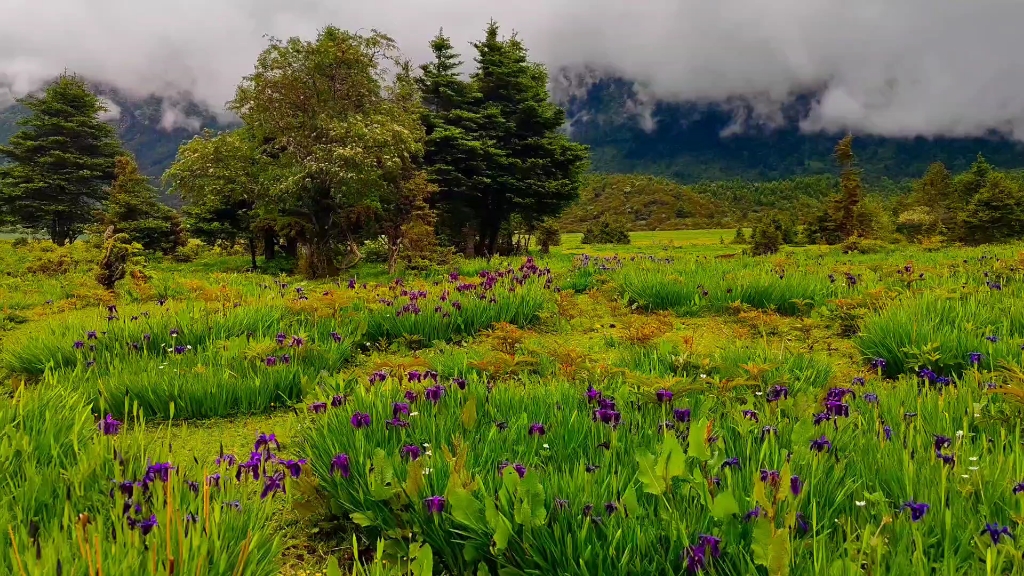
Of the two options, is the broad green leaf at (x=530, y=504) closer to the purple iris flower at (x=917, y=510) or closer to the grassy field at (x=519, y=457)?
the grassy field at (x=519, y=457)

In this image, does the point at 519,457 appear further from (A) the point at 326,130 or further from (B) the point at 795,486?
(A) the point at 326,130

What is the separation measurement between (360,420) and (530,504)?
1.10 meters

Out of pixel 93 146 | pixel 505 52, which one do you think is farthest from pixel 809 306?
pixel 93 146

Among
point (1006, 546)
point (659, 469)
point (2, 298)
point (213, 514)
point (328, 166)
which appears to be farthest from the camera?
point (328, 166)

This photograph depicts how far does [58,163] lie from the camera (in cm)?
3631

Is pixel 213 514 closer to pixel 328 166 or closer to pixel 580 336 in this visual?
pixel 580 336

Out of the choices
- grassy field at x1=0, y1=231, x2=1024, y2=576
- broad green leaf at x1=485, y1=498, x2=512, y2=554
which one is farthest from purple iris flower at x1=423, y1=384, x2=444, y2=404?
broad green leaf at x1=485, y1=498, x2=512, y2=554

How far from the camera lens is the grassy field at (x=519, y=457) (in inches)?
65.2

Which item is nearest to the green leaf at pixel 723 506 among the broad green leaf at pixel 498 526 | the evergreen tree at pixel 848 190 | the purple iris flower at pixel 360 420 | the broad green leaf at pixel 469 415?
the broad green leaf at pixel 498 526

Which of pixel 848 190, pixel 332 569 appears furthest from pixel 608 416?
pixel 848 190

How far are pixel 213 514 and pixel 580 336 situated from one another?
4972 mm

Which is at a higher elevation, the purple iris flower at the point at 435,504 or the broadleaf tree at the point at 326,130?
the broadleaf tree at the point at 326,130

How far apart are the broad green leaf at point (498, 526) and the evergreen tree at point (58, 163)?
1737 inches

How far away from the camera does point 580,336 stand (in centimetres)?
636
